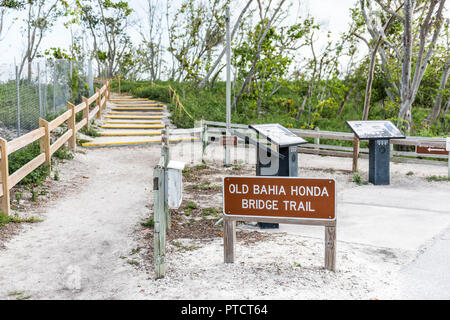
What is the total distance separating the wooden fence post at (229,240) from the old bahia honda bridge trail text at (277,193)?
28 cm

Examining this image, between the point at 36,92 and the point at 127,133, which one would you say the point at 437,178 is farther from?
the point at 36,92

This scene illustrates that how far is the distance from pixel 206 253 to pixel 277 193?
1.36 metres

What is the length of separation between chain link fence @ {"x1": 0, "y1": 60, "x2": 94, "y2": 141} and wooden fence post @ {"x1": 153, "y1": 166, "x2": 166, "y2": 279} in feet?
27.0

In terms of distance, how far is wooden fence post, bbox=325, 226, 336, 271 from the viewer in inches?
205

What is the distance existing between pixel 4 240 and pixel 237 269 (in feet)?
11.1

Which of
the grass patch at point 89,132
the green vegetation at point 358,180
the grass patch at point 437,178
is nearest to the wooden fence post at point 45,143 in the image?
the grass patch at point 89,132

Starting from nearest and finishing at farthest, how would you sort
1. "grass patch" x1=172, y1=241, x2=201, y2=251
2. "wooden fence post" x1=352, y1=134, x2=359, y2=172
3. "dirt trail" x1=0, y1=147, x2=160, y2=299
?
"dirt trail" x1=0, y1=147, x2=160, y2=299 → "grass patch" x1=172, y1=241, x2=201, y2=251 → "wooden fence post" x1=352, y1=134, x2=359, y2=172

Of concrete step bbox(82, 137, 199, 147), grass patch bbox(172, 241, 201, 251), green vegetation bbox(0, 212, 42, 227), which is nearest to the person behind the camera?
grass patch bbox(172, 241, 201, 251)

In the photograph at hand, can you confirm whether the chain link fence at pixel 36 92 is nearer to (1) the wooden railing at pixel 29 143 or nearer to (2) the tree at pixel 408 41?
(1) the wooden railing at pixel 29 143

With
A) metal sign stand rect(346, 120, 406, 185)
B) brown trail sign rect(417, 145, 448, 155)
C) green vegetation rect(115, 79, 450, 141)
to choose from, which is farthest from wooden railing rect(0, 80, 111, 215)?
brown trail sign rect(417, 145, 448, 155)

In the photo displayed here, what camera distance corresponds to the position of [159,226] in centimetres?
514

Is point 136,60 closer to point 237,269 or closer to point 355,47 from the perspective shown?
point 355,47

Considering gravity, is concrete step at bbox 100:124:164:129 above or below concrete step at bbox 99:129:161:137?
above

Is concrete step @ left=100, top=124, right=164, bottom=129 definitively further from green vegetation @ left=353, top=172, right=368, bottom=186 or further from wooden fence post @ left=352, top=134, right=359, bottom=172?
green vegetation @ left=353, top=172, right=368, bottom=186
